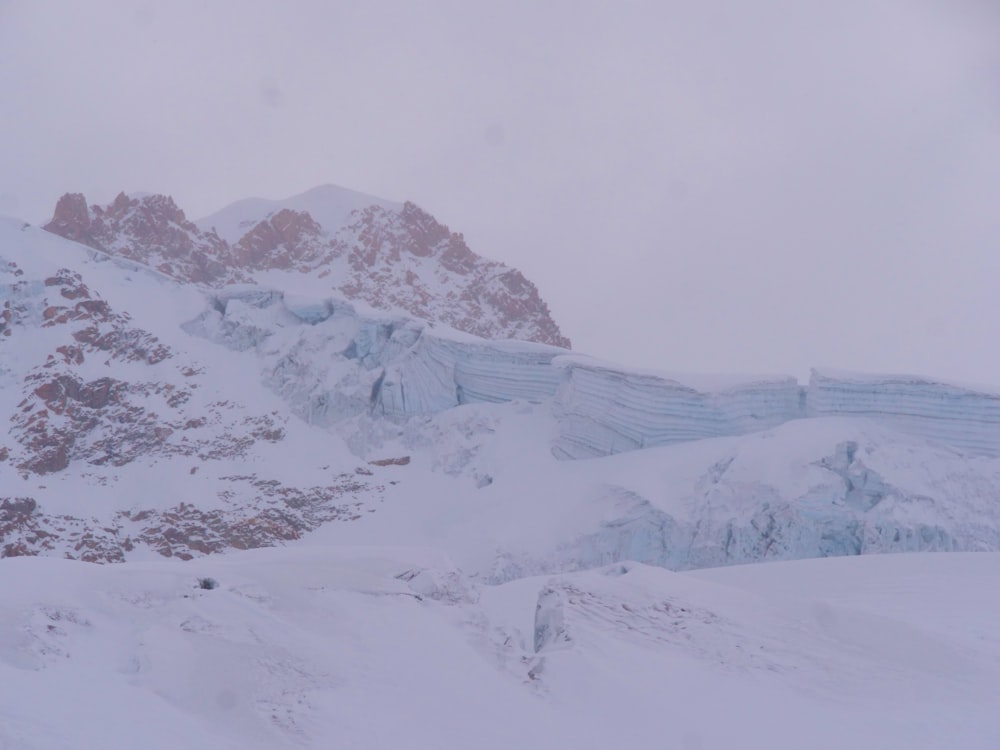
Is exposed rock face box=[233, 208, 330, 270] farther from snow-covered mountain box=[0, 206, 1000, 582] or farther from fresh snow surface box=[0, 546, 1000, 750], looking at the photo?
fresh snow surface box=[0, 546, 1000, 750]

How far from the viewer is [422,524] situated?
37469 mm

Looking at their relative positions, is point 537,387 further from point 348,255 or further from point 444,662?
point 444,662

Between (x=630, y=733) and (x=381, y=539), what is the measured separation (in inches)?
1025

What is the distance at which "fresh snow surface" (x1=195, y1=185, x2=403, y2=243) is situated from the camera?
6644 centimetres

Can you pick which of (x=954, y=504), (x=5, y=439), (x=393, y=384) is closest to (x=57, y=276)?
(x=5, y=439)

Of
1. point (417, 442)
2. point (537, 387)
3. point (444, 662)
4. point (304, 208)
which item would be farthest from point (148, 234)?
point (444, 662)

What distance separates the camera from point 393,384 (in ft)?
140

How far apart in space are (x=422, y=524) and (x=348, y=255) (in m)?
27.7

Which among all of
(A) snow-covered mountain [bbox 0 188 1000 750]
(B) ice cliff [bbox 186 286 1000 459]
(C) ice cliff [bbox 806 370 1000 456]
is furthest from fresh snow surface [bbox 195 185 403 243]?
(C) ice cliff [bbox 806 370 1000 456]

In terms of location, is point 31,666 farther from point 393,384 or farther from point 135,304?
point 135,304

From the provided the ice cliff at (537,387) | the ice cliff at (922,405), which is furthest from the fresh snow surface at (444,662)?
the ice cliff at (537,387)

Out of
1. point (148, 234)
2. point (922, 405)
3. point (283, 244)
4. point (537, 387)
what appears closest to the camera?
point (922, 405)

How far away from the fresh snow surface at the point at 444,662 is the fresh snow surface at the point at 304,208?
51357 mm

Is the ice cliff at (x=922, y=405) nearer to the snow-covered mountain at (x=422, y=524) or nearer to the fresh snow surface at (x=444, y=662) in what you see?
the snow-covered mountain at (x=422, y=524)
